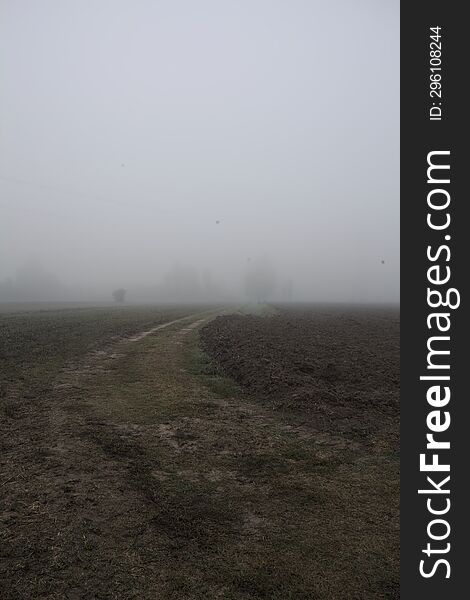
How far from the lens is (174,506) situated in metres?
6.22

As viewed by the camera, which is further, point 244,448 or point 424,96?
point 244,448

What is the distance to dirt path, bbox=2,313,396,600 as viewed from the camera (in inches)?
181

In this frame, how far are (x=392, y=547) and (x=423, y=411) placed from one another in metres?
2.03

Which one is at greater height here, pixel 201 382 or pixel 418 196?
pixel 418 196

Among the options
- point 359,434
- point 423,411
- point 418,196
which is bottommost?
point 359,434

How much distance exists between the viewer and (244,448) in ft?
28.9

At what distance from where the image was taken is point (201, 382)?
14672 mm

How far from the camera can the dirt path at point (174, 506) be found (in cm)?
460

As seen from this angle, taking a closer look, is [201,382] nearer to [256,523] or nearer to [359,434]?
[359,434]

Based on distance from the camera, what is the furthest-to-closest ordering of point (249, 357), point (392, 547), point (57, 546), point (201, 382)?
point (249, 357)
point (201, 382)
point (392, 547)
point (57, 546)

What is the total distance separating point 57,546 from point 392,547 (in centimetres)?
471

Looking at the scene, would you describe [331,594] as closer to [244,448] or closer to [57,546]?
[57,546]

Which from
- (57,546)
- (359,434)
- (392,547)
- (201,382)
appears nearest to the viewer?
(57,546)

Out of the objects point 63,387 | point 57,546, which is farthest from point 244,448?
point 63,387
